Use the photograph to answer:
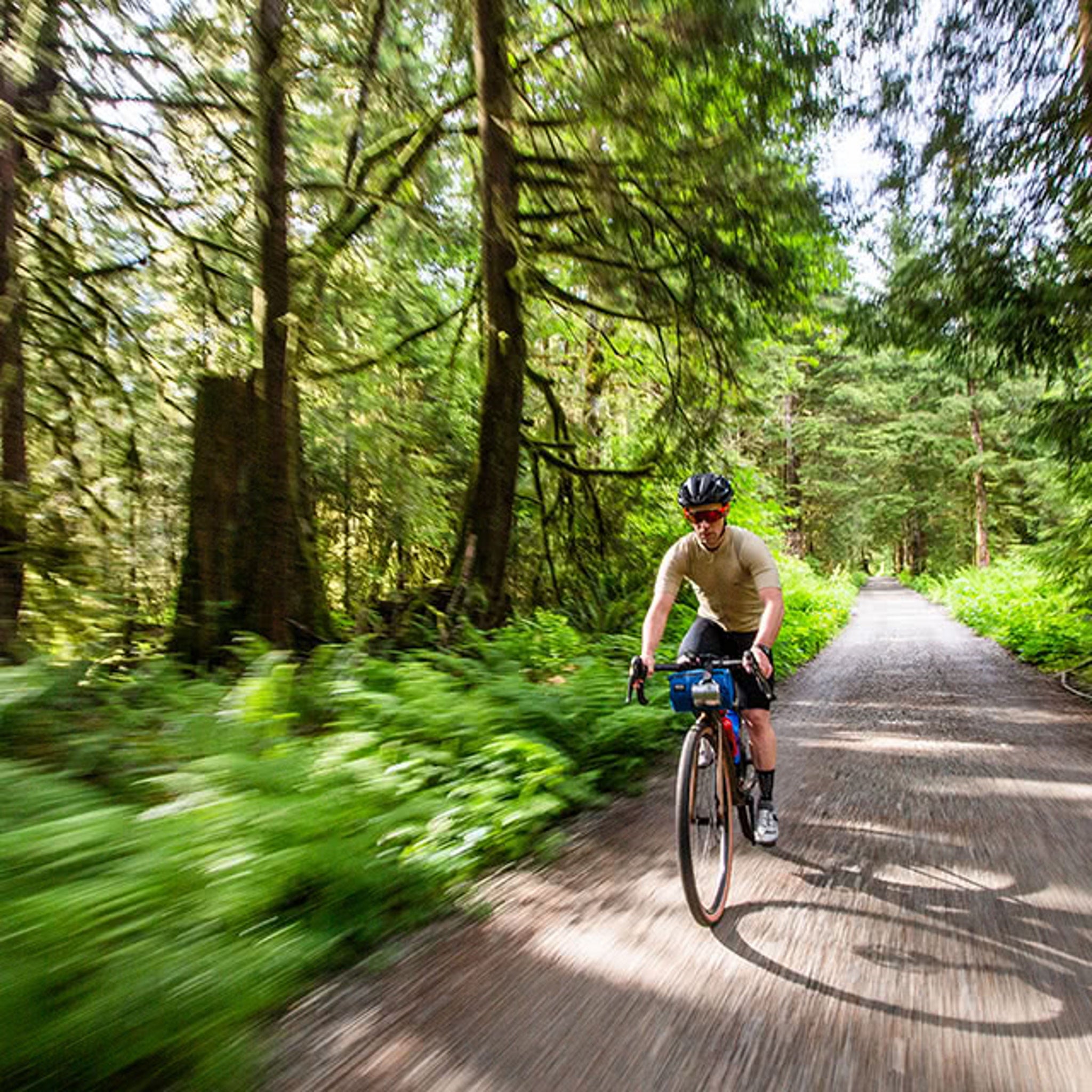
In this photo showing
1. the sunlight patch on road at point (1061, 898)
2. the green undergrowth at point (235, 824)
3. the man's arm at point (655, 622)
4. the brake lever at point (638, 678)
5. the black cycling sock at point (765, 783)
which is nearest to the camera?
the green undergrowth at point (235, 824)

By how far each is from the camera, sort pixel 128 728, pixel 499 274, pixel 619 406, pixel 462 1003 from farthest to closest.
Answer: pixel 619 406 < pixel 499 274 < pixel 128 728 < pixel 462 1003

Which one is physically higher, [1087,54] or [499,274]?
[1087,54]

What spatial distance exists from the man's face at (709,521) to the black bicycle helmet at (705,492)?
0.03 meters

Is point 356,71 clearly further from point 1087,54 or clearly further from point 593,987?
point 593,987

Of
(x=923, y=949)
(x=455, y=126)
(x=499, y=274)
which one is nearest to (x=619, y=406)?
(x=499, y=274)

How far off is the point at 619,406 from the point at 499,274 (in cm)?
448

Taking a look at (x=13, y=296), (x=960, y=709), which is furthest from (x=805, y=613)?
(x=13, y=296)

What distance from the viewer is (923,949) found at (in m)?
3.15

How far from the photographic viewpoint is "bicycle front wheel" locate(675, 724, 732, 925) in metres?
3.29

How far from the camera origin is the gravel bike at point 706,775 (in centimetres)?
334

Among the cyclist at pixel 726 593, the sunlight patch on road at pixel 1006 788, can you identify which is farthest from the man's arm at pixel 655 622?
the sunlight patch on road at pixel 1006 788

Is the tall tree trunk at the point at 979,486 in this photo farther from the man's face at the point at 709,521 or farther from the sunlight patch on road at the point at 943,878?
the man's face at the point at 709,521

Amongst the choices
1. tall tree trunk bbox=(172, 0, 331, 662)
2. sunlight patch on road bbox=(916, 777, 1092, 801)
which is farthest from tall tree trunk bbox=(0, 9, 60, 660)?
sunlight patch on road bbox=(916, 777, 1092, 801)

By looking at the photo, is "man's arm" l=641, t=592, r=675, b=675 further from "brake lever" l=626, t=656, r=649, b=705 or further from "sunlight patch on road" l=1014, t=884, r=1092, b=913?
"sunlight patch on road" l=1014, t=884, r=1092, b=913
